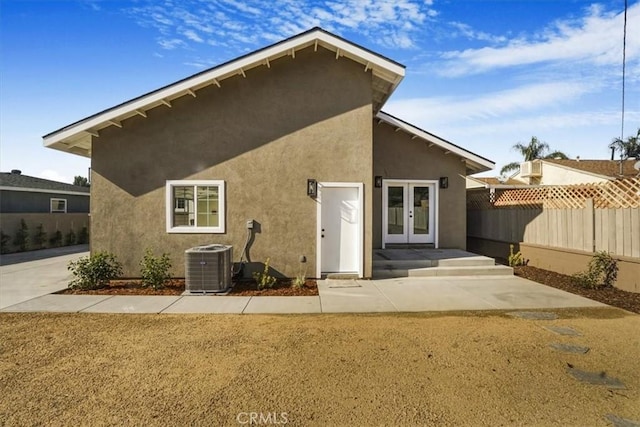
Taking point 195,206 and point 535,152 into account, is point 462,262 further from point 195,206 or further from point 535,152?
point 535,152

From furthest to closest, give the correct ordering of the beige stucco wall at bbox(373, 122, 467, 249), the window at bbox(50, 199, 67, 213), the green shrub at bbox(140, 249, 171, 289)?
1. the window at bbox(50, 199, 67, 213)
2. the beige stucco wall at bbox(373, 122, 467, 249)
3. the green shrub at bbox(140, 249, 171, 289)

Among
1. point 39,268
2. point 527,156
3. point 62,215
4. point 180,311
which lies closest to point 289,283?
point 180,311

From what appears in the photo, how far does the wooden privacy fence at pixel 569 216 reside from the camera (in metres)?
8.13

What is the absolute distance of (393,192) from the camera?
40.3 feet

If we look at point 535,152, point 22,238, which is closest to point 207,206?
point 22,238

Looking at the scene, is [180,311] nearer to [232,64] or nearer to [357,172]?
[357,172]

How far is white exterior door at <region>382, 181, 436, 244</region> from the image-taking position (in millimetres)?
12258

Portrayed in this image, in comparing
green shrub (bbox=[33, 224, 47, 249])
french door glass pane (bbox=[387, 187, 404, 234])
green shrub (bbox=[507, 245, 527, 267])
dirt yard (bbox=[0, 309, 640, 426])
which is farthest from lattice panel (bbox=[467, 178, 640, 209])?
green shrub (bbox=[33, 224, 47, 249])

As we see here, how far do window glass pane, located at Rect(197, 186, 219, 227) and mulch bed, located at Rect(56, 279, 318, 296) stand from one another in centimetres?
164

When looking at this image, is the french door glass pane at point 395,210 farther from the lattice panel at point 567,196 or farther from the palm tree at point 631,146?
the palm tree at point 631,146

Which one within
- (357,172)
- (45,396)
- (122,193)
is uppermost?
(357,172)

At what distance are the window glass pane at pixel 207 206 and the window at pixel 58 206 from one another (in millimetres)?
15392

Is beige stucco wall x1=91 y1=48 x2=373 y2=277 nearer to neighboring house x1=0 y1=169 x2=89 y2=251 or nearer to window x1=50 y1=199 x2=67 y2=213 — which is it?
neighboring house x1=0 y1=169 x2=89 y2=251

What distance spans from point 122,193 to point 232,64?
4.34 meters
